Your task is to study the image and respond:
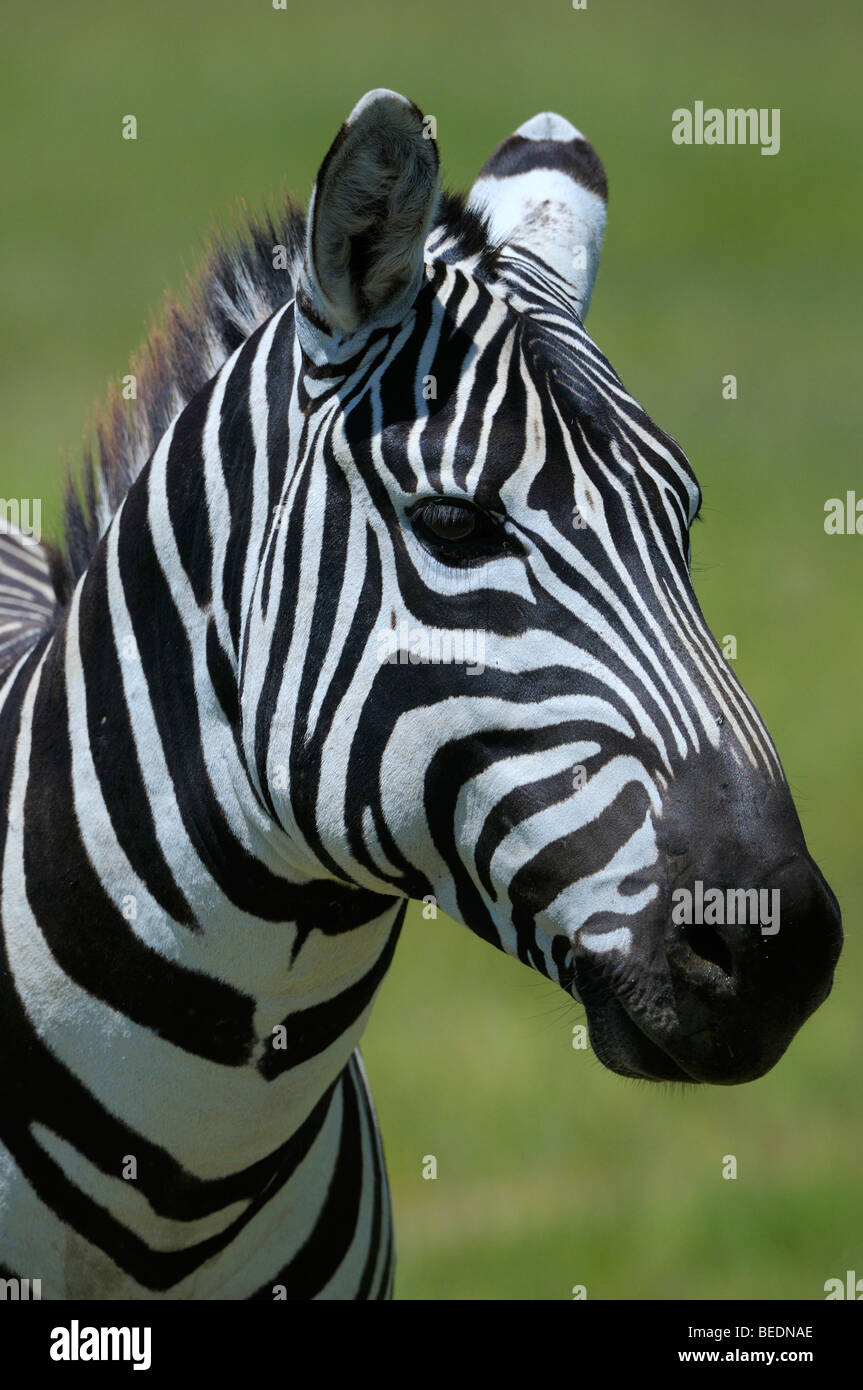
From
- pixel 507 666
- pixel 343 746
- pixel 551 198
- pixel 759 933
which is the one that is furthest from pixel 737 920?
pixel 551 198

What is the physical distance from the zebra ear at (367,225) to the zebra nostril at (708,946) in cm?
121

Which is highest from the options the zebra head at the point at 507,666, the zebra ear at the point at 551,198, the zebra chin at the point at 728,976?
the zebra ear at the point at 551,198

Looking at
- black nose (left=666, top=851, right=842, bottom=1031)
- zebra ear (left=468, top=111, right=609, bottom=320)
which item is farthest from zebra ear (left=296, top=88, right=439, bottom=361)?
black nose (left=666, top=851, right=842, bottom=1031)

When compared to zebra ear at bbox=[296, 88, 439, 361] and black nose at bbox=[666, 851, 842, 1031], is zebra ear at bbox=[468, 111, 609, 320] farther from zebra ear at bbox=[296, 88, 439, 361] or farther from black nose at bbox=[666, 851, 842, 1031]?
black nose at bbox=[666, 851, 842, 1031]

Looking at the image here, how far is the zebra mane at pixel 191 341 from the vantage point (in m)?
3.50

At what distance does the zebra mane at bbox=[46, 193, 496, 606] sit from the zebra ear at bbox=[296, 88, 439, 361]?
314mm

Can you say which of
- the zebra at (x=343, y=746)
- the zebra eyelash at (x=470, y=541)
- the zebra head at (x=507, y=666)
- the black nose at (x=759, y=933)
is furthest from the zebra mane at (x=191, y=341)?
the black nose at (x=759, y=933)

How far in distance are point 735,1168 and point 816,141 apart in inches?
924

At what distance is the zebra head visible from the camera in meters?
2.65

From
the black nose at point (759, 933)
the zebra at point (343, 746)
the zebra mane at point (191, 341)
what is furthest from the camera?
the zebra mane at point (191, 341)

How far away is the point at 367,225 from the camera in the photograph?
2.93m

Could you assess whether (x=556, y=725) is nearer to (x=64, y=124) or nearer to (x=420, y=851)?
(x=420, y=851)

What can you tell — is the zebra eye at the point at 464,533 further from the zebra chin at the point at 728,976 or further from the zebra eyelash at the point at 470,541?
the zebra chin at the point at 728,976

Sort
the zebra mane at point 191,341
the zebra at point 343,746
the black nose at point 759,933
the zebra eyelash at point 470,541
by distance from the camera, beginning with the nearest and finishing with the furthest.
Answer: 1. the black nose at point 759,933
2. the zebra at point 343,746
3. the zebra eyelash at point 470,541
4. the zebra mane at point 191,341
